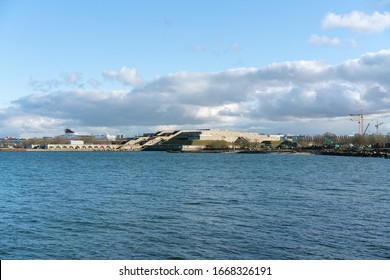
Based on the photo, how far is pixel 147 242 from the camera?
17.2 metres

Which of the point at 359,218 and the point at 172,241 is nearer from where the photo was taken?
the point at 172,241

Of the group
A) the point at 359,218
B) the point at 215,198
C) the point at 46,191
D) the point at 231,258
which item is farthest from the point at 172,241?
the point at 46,191

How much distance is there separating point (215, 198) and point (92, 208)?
8.57 meters

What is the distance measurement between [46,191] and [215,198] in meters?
13.7

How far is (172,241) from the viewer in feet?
56.9

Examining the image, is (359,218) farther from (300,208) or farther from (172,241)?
(172,241)

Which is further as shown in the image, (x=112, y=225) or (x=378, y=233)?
(x=112, y=225)

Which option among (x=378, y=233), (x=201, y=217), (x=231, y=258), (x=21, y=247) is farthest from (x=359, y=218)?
(x=21, y=247)
